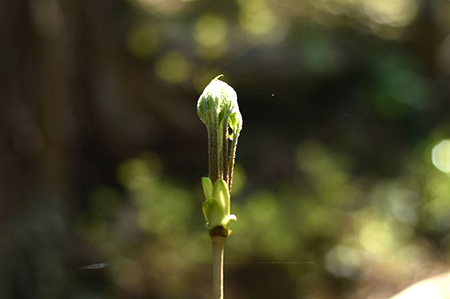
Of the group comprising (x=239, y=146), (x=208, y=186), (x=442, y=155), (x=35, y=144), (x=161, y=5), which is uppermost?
(x=161, y=5)

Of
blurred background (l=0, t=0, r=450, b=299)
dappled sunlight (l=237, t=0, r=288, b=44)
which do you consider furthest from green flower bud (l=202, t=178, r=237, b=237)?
dappled sunlight (l=237, t=0, r=288, b=44)

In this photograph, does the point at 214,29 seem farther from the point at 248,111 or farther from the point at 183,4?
the point at 248,111

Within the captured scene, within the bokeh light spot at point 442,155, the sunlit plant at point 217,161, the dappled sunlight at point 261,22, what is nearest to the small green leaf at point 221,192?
the sunlit plant at point 217,161

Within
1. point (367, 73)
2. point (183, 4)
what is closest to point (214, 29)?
point (183, 4)

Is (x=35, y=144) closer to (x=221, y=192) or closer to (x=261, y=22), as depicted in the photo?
(x=221, y=192)

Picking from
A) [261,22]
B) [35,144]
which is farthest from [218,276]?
[261,22]

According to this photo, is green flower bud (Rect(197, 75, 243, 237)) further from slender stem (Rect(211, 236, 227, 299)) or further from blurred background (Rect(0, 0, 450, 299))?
blurred background (Rect(0, 0, 450, 299))
